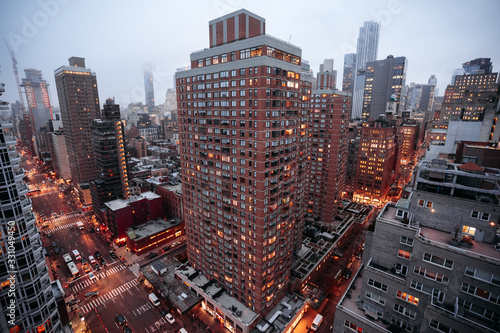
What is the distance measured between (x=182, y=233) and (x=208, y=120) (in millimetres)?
74163

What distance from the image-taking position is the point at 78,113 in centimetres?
15338

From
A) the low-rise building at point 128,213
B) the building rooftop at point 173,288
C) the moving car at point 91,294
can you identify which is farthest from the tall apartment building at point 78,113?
the building rooftop at point 173,288

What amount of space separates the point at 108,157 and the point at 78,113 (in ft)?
182

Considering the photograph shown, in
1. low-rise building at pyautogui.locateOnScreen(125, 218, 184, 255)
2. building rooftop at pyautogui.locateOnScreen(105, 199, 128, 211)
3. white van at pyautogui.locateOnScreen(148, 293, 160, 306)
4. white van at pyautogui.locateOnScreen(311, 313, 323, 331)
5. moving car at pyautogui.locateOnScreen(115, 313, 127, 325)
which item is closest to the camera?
white van at pyautogui.locateOnScreen(311, 313, 323, 331)

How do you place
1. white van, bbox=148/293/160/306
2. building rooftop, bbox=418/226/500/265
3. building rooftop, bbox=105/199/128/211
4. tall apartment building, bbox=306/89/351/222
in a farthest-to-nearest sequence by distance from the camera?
tall apartment building, bbox=306/89/351/222, building rooftop, bbox=105/199/128/211, white van, bbox=148/293/160/306, building rooftop, bbox=418/226/500/265

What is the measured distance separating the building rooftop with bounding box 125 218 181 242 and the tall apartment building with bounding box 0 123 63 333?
59.1 metres

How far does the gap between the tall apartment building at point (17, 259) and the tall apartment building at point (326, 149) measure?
3992 inches

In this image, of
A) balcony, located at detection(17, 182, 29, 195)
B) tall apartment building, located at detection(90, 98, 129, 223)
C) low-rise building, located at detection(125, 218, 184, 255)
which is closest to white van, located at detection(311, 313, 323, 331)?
low-rise building, located at detection(125, 218, 184, 255)

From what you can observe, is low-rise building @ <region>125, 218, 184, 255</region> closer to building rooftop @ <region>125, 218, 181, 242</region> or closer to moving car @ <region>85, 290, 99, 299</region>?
building rooftop @ <region>125, 218, 181, 242</region>

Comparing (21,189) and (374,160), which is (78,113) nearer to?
(21,189)

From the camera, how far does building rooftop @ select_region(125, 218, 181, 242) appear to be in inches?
4063

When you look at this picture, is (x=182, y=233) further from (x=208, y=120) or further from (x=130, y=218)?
(x=208, y=120)

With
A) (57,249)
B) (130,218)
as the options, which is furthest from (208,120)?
(57,249)

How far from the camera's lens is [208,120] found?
2603 inches
